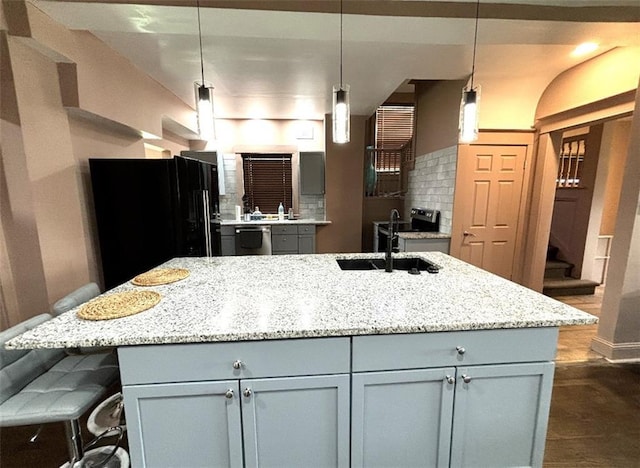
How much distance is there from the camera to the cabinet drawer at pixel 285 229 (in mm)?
4562

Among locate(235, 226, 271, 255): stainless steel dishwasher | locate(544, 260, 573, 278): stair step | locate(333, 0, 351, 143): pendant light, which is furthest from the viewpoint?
locate(235, 226, 271, 255): stainless steel dishwasher

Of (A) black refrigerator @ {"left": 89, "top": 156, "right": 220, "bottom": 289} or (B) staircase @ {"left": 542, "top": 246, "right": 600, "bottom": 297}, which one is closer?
(A) black refrigerator @ {"left": 89, "top": 156, "right": 220, "bottom": 289}

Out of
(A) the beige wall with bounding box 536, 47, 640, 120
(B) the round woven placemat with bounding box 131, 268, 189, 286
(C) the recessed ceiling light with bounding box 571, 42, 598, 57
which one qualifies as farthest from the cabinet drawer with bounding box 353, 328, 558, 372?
(C) the recessed ceiling light with bounding box 571, 42, 598, 57

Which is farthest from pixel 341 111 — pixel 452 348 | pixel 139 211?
pixel 139 211

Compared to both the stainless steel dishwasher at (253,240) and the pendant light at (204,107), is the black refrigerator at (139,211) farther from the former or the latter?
the stainless steel dishwasher at (253,240)

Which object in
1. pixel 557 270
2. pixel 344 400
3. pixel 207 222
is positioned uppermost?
pixel 207 222

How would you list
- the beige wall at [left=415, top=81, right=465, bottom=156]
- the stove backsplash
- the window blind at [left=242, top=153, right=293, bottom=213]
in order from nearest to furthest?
the beige wall at [left=415, top=81, right=465, bottom=156] → the stove backsplash → the window blind at [left=242, top=153, right=293, bottom=213]

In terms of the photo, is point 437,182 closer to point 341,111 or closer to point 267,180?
point 341,111

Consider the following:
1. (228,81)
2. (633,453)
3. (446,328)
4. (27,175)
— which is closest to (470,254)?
(633,453)

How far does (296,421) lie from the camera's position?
1.17 meters

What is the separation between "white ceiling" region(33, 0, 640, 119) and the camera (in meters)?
1.86

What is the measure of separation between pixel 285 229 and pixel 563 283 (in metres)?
3.98

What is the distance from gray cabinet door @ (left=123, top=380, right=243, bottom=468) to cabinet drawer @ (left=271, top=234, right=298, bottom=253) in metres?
3.50

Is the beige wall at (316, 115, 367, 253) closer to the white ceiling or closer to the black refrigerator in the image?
the white ceiling
